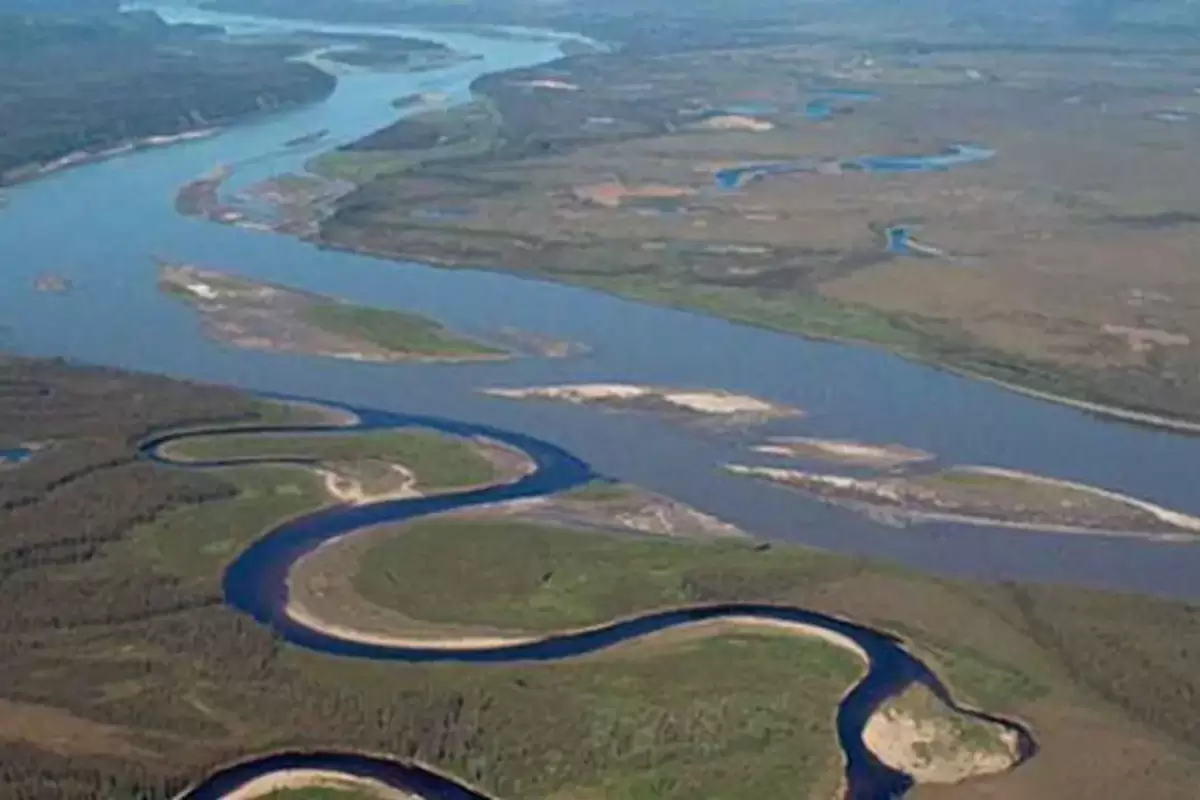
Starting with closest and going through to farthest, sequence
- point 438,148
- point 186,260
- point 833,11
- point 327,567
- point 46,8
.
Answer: point 327,567
point 186,260
point 438,148
point 46,8
point 833,11

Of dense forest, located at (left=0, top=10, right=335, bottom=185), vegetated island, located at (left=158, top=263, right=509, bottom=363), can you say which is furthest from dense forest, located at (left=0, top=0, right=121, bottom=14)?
vegetated island, located at (left=158, top=263, right=509, bottom=363)

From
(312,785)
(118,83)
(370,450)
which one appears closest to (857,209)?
(370,450)

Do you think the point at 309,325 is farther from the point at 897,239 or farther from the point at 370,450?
the point at 897,239

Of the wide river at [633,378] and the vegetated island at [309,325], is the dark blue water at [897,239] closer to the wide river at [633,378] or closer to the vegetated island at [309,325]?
the wide river at [633,378]

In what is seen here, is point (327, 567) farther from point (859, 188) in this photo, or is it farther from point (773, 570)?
point (859, 188)

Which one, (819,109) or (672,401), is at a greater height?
(819,109)

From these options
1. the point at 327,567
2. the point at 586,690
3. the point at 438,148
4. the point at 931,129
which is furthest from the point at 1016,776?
the point at 931,129

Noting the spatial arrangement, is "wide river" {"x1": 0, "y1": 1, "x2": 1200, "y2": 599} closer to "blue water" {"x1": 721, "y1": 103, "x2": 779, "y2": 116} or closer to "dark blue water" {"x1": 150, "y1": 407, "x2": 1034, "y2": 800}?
"dark blue water" {"x1": 150, "y1": 407, "x2": 1034, "y2": 800}
